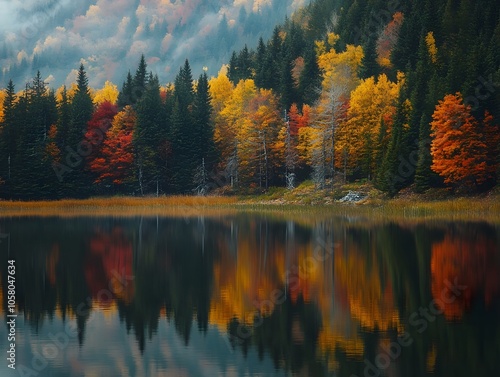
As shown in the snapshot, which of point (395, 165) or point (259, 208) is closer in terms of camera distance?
point (395, 165)

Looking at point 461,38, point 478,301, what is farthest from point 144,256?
point 461,38

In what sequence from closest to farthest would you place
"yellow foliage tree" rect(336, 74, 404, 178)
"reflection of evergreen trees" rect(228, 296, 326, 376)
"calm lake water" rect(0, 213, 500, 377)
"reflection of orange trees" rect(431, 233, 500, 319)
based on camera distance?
A: 1. "reflection of evergreen trees" rect(228, 296, 326, 376)
2. "calm lake water" rect(0, 213, 500, 377)
3. "reflection of orange trees" rect(431, 233, 500, 319)
4. "yellow foliage tree" rect(336, 74, 404, 178)

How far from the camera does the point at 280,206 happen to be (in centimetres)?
8012

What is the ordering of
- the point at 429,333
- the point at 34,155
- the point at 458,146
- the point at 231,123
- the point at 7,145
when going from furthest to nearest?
the point at 231,123 < the point at 7,145 < the point at 34,155 < the point at 458,146 < the point at 429,333

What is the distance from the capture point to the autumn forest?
6900 centimetres

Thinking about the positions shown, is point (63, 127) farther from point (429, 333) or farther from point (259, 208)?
point (429, 333)

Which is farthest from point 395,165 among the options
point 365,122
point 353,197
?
point 365,122

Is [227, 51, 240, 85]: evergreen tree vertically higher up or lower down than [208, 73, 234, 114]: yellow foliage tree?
higher up

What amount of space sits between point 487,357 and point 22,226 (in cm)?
4430

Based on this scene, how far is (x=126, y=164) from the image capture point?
319ft

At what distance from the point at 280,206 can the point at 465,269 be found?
5174 centimetres

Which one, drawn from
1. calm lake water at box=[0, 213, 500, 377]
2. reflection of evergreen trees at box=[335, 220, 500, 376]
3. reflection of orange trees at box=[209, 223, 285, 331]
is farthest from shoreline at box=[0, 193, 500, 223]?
reflection of evergreen trees at box=[335, 220, 500, 376]

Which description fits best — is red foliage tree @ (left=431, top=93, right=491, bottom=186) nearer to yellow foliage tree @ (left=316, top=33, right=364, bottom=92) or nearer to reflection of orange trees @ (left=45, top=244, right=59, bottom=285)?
yellow foliage tree @ (left=316, top=33, right=364, bottom=92)

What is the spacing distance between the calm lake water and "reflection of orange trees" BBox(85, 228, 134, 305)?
0.28ft
